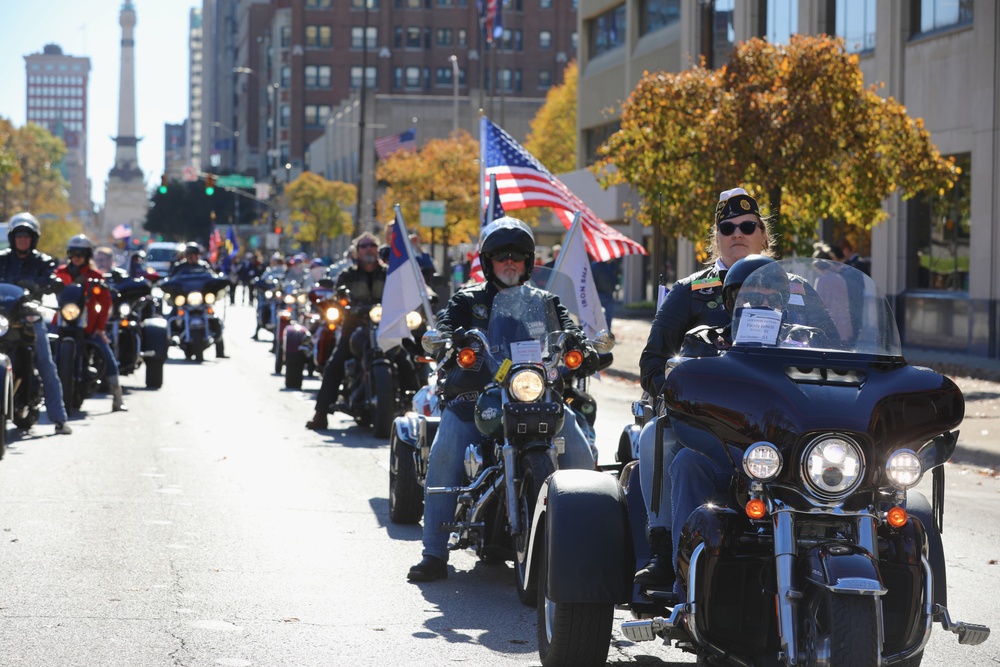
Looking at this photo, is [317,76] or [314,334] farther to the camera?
[317,76]

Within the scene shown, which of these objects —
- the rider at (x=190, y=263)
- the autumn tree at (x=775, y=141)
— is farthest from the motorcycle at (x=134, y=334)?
the autumn tree at (x=775, y=141)

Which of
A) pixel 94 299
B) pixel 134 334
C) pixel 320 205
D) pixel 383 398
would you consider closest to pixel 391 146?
pixel 320 205

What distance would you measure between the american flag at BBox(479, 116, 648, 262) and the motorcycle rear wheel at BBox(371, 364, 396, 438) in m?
2.54

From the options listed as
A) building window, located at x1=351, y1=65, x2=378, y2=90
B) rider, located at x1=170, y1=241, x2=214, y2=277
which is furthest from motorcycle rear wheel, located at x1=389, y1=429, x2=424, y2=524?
building window, located at x1=351, y1=65, x2=378, y2=90

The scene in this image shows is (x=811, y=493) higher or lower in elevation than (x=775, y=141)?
lower

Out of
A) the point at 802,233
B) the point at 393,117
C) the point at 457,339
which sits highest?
the point at 393,117

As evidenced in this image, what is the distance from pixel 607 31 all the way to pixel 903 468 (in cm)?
4921

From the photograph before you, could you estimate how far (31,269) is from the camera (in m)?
14.5

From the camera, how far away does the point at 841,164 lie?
2392cm

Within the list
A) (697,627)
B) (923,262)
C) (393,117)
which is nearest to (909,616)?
(697,627)

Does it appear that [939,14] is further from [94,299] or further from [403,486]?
[403,486]

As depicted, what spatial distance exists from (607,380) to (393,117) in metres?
82.3

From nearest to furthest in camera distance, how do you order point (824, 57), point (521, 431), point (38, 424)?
point (521, 431) → point (38, 424) → point (824, 57)

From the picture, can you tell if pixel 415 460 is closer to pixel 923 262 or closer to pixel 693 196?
pixel 693 196
